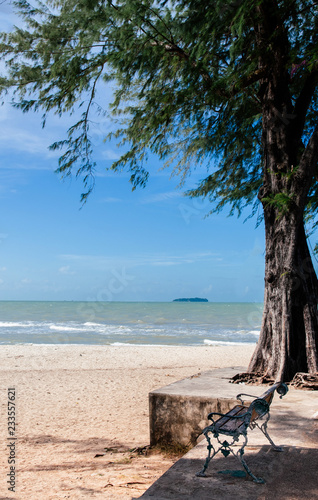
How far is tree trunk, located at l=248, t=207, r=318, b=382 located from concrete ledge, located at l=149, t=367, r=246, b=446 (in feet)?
3.76

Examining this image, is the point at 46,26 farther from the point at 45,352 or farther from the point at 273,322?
the point at 45,352

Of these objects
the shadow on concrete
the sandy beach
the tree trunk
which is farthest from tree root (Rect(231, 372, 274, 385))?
the shadow on concrete

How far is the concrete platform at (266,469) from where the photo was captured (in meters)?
2.78

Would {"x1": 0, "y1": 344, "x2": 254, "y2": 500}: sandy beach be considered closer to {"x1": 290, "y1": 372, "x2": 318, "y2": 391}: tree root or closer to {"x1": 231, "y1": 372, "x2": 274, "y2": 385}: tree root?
{"x1": 231, "y1": 372, "x2": 274, "y2": 385}: tree root

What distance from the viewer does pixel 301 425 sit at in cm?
418

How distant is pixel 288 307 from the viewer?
6.36m

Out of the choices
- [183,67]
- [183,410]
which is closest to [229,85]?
[183,67]

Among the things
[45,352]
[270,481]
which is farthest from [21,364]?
[270,481]

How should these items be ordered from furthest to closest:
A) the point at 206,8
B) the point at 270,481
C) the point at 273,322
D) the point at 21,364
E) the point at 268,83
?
the point at 21,364, the point at 268,83, the point at 273,322, the point at 206,8, the point at 270,481

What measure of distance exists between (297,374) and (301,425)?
1.90m

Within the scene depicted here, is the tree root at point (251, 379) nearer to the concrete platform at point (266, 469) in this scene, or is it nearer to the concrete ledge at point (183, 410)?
the concrete ledge at point (183, 410)

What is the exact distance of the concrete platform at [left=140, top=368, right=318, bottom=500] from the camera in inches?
110

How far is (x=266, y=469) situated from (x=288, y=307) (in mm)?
3459

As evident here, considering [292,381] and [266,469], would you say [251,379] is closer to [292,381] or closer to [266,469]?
[292,381]
